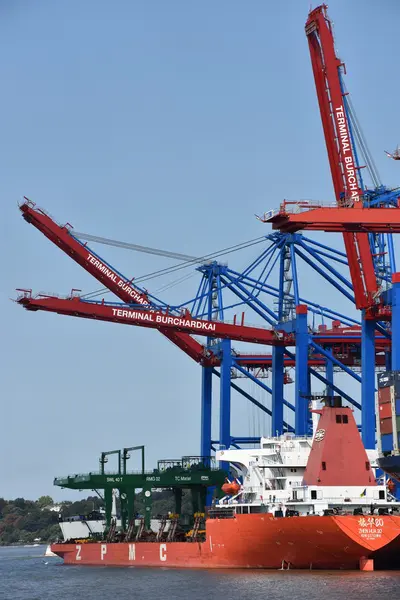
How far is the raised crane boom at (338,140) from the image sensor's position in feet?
220

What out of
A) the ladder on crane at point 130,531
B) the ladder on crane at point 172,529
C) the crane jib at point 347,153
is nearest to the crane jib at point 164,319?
the ladder on crane at point 130,531

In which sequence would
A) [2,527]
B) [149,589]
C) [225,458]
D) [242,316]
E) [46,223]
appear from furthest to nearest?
[2,527] → [242,316] → [46,223] → [225,458] → [149,589]

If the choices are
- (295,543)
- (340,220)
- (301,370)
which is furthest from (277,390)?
(295,543)

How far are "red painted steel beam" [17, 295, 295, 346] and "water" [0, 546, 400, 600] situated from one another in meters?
17.0

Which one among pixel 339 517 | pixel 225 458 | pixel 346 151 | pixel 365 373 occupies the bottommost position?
pixel 339 517

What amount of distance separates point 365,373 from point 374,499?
1426 centimetres

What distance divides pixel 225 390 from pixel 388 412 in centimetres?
2382

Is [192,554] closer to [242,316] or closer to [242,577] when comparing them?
[242,577]

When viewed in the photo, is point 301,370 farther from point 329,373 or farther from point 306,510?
point 306,510

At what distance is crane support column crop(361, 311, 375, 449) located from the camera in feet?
211

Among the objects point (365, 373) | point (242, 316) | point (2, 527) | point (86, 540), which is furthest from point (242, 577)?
point (2, 527)

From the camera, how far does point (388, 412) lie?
5941 centimetres

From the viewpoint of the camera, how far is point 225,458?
60000 mm

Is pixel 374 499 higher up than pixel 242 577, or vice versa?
pixel 374 499
